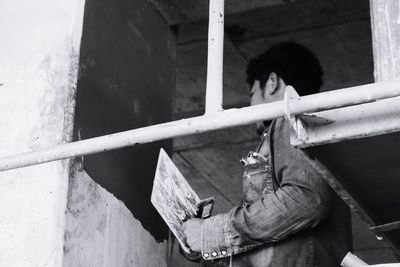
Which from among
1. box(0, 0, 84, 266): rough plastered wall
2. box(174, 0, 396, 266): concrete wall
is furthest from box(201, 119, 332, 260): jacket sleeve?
box(174, 0, 396, 266): concrete wall

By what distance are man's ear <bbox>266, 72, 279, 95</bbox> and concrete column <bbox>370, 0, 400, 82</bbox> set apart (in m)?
0.67

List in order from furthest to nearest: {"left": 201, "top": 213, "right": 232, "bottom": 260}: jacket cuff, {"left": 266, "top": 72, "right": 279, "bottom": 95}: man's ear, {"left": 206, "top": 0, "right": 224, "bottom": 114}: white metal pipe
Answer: {"left": 266, "top": 72, "right": 279, "bottom": 95}: man's ear
{"left": 201, "top": 213, "right": 232, "bottom": 260}: jacket cuff
{"left": 206, "top": 0, "right": 224, "bottom": 114}: white metal pipe

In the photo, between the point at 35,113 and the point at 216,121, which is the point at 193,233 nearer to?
the point at 216,121

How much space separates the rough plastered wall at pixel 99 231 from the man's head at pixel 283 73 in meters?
0.83

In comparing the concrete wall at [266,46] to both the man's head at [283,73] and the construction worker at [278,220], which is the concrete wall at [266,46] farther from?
the construction worker at [278,220]

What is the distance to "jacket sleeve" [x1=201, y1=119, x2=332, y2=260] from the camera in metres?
3.55

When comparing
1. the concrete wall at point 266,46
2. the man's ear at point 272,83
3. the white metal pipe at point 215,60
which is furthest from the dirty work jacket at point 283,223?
the concrete wall at point 266,46

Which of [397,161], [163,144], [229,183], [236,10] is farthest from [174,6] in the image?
[229,183]

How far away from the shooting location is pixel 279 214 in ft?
11.6

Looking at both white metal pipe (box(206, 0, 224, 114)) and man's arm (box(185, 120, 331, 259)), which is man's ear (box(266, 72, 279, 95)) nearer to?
man's arm (box(185, 120, 331, 259))

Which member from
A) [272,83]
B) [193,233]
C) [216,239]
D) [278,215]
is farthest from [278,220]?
[272,83]

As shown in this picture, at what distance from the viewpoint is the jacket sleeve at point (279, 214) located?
11.6 feet

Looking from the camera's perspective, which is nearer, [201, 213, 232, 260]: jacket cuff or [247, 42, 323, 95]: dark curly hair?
[201, 213, 232, 260]: jacket cuff

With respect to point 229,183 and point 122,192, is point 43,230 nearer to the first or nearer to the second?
point 122,192
